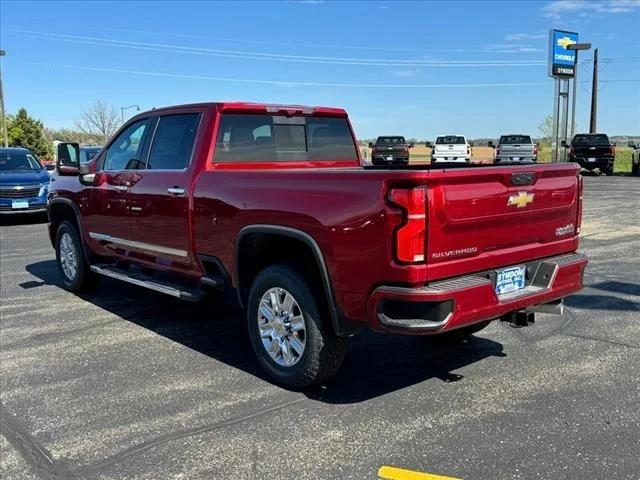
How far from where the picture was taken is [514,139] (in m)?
34.6

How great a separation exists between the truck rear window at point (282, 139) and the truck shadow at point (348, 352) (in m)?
1.65

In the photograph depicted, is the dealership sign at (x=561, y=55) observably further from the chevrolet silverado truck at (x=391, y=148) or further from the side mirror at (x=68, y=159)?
the side mirror at (x=68, y=159)

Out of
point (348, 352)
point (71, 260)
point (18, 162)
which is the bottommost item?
point (348, 352)

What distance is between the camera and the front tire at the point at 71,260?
23.7 ft

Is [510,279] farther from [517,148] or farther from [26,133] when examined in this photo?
[26,133]

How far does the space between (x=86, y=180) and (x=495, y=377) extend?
4.64 meters

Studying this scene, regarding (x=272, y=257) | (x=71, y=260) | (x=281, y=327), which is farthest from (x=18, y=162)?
(x=281, y=327)

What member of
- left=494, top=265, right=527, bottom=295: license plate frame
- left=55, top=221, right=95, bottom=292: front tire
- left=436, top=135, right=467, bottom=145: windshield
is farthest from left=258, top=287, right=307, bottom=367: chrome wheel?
left=436, top=135, right=467, bottom=145: windshield

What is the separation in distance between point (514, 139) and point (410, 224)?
33224 millimetres

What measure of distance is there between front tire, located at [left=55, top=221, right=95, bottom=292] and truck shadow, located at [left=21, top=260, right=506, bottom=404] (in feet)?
0.67

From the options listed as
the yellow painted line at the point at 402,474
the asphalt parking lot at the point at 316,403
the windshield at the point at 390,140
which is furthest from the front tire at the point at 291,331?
the windshield at the point at 390,140

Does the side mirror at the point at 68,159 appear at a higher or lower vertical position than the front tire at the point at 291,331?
higher

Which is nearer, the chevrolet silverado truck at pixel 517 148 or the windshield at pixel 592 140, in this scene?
the windshield at pixel 592 140

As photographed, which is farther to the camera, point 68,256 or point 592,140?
point 592,140
